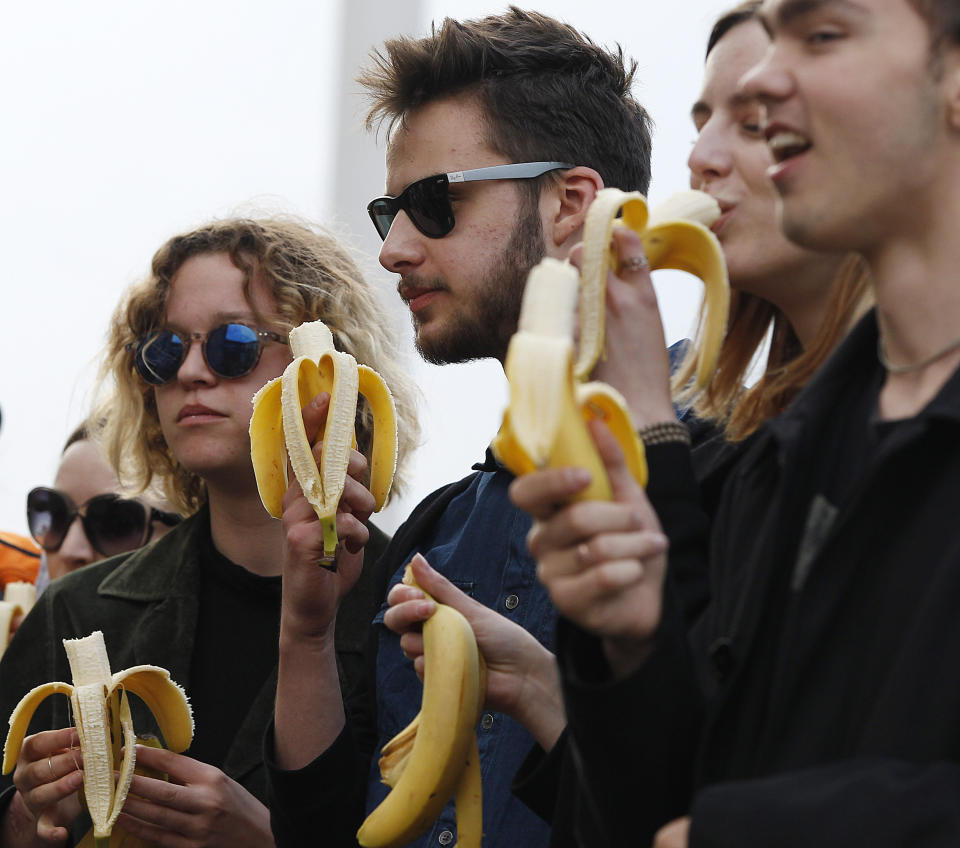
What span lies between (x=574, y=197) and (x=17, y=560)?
2.51 m

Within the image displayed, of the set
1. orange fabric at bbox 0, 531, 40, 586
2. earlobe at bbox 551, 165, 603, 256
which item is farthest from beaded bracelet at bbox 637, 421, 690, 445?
orange fabric at bbox 0, 531, 40, 586

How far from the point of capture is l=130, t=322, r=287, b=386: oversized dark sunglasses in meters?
2.76

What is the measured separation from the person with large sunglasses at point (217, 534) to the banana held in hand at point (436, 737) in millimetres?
694

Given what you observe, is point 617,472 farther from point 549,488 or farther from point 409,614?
point 409,614

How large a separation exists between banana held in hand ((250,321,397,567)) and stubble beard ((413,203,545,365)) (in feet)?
0.65

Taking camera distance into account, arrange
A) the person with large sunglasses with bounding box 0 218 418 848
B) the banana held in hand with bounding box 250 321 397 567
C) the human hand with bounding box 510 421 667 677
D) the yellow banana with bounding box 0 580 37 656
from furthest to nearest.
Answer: the yellow banana with bounding box 0 580 37 656 → the person with large sunglasses with bounding box 0 218 418 848 → the banana held in hand with bounding box 250 321 397 567 → the human hand with bounding box 510 421 667 677

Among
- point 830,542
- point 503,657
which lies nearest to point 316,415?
point 503,657

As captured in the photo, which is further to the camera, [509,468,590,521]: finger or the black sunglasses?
the black sunglasses

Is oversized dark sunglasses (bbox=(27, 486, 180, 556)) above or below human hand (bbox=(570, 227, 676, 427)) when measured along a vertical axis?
below

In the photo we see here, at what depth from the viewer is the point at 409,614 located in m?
1.65

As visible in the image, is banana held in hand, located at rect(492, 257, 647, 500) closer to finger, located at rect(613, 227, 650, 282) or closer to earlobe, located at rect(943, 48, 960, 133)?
finger, located at rect(613, 227, 650, 282)

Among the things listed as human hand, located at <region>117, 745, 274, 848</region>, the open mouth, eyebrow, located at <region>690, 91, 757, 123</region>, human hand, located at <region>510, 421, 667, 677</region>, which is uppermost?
eyebrow, located at <region>690, 91, 757, 123</region>

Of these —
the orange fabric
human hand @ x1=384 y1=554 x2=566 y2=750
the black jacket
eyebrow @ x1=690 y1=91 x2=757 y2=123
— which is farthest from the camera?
the orange fabric

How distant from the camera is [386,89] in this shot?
262 cm
